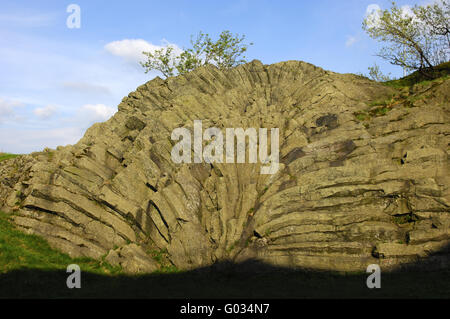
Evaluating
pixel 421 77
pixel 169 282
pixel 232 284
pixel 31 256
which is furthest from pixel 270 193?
pixel 421 77

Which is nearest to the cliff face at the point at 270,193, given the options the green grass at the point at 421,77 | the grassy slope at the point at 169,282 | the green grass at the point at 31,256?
the green grass at the point at 31,256

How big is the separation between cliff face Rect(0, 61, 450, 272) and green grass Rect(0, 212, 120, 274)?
67 centimetres

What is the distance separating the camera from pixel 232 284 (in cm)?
2309

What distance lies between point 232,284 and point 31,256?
48.3 feet

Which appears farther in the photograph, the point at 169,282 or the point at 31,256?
the point at 31,256

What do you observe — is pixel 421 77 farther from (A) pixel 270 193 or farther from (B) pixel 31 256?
(B) pixel 31 256

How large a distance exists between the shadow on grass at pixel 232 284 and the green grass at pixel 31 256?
788 millimetres

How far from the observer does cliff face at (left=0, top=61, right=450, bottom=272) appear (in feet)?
80.9

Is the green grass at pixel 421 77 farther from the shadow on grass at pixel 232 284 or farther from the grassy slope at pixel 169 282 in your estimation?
the grassy slope at pixel 169 282

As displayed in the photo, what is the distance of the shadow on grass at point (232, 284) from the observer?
19469mm

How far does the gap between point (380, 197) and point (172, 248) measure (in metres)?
16.4
